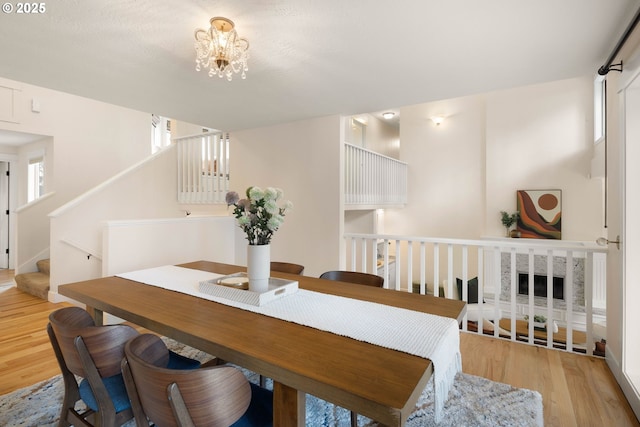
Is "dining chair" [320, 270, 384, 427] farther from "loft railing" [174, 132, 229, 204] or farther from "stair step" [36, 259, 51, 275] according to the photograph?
"stair step" [36, 259, 51, 275]

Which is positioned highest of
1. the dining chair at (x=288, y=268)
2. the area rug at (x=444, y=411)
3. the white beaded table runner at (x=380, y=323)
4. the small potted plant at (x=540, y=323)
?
the dining chair at (x=288, y=268)

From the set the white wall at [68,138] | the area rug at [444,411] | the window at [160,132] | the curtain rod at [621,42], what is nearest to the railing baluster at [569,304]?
the area rug at [444,411]

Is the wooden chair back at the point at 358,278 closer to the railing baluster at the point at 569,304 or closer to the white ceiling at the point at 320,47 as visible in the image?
the white ceiling at the point at 320,47

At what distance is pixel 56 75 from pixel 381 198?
4725mm

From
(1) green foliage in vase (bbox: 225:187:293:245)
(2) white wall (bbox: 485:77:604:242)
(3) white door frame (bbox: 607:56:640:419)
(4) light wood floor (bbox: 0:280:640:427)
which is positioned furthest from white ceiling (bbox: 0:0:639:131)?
(2) white wall (bbox: 485:77:604:242)

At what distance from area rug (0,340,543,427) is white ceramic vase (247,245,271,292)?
2.82 ft

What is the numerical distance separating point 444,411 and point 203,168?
440cm

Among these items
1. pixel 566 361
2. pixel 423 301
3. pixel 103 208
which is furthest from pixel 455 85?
pixel 103 208

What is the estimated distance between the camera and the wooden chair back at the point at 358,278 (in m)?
2.04

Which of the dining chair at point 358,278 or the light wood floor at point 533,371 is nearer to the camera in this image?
the light wood floor at point 533,371

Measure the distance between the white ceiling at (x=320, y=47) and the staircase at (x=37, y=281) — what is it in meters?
2.73

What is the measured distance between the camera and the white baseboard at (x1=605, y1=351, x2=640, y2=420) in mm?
1729

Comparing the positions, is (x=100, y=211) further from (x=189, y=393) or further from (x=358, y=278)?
(x=189, y=393)

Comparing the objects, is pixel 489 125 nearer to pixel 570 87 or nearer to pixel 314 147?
pixel 570 87
